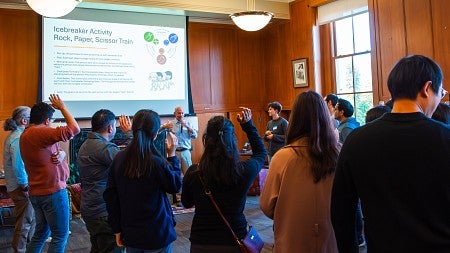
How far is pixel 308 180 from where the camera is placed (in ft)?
5.63

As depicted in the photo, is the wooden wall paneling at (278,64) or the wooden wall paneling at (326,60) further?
the wooden wall paneling at (278,64)

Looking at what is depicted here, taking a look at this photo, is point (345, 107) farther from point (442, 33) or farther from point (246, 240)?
point (246, 240)

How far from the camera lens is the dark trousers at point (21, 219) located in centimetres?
364

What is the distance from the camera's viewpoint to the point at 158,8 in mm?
6633

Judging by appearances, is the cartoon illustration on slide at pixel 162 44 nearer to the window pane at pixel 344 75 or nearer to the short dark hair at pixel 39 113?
the window pane at pixel 344 75

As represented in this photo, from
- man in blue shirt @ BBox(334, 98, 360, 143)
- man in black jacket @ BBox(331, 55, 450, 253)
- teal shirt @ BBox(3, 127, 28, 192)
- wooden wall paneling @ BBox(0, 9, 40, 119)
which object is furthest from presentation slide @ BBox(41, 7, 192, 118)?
man in black jacket @ BBox(331, 55, 450, 253)

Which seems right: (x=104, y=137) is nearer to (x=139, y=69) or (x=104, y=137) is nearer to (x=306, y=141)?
(x=306, y=141)

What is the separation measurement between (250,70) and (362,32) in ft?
8.17

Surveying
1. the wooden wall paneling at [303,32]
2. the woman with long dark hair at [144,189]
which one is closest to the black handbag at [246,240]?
the woman with long dark hair at [144,189]

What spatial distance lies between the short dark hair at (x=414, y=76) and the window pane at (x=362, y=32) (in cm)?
561

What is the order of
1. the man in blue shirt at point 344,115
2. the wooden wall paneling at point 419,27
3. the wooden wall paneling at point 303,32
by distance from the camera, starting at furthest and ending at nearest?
the wooden wall paneling at point 303,32 < the wooden wall paneling at point 419,27 < the man in blue shirt at point 344,115

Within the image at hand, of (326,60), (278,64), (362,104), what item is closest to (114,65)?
(278,64)

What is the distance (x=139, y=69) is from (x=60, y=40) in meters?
1.32

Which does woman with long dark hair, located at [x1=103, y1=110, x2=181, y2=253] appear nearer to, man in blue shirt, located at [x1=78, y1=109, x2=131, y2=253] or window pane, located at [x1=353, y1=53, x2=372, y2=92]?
man in blue shirt, located at [x1=78, y1=109, x2=131, y2=253]
